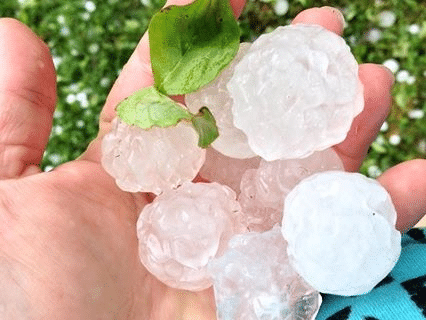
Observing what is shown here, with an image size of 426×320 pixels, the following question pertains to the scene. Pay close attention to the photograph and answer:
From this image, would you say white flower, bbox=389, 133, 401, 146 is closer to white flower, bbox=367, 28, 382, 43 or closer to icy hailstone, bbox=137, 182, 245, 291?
white flower, bbox=367, 28, 382, 43

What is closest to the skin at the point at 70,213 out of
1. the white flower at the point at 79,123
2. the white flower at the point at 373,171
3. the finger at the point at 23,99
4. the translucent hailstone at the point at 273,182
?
the finger at the point at 23,99

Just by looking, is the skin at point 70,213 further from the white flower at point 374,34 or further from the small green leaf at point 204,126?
the white flower at point 374,34

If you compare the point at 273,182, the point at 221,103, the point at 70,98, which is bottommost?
the point at 70,98

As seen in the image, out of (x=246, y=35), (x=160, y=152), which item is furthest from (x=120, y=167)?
(x=246, y=35)

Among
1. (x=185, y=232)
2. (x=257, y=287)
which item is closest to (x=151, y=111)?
(x=185, y=232)

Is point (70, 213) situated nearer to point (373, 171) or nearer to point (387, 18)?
point (373, 171)

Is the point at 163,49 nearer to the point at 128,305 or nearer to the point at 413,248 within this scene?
the point at 128,305

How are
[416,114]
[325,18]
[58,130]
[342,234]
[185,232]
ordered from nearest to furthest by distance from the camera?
[342,234]
[185,232]
[325,18]
[416,114]
[58,130]

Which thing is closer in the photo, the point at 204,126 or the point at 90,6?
the point at 204,126
